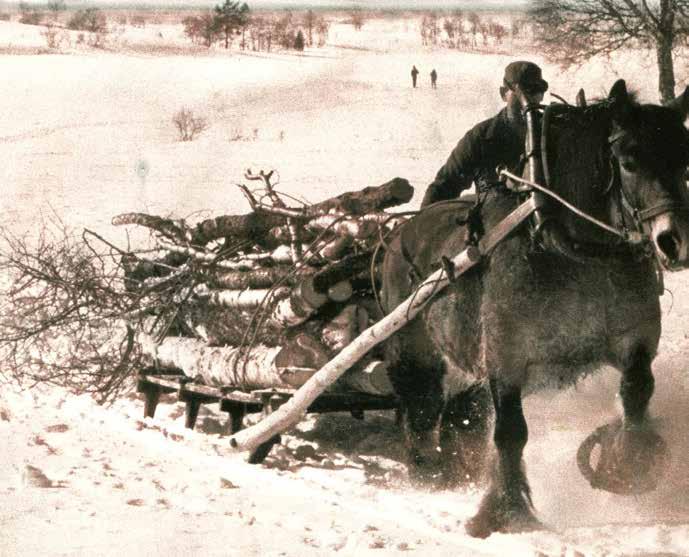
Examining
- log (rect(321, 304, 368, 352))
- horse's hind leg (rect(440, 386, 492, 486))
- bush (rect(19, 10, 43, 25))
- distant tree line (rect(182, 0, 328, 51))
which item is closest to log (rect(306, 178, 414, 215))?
log (rect(321, 304, 368, 352))

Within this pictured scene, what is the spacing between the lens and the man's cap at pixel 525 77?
6680 mm

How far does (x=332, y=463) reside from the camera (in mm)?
7172

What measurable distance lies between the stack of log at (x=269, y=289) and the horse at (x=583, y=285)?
1.35 metres

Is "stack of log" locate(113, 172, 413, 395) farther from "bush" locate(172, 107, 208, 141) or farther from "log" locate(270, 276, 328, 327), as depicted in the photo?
"bush" locate(172, 107, 208, 141)

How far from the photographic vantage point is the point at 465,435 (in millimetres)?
6898

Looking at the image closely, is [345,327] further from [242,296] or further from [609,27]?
[609,27]

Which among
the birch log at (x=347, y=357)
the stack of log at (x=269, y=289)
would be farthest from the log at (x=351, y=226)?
the birch log at (x=347, y=357)

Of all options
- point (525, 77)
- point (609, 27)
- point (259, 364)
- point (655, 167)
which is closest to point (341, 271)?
point (259, 364)

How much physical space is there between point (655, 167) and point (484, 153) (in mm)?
2211

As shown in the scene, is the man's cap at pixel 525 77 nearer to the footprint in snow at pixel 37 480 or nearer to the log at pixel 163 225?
the footprint in snow at pixel 37 480

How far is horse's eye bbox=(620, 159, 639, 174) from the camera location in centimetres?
482

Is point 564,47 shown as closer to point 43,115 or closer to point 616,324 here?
point 616,324

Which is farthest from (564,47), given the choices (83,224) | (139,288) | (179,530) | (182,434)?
(179,530)

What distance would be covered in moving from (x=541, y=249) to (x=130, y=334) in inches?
197
